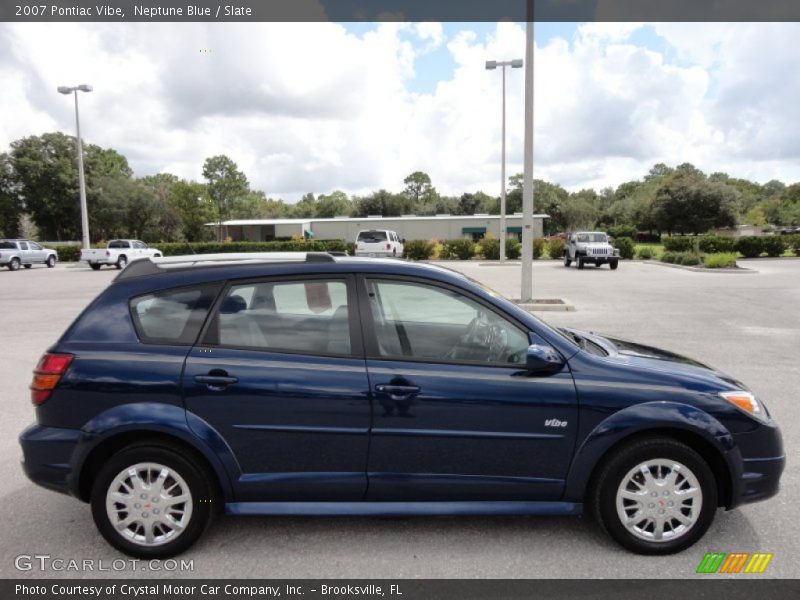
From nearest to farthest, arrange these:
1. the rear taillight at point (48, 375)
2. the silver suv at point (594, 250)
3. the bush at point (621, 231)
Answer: the rear taillight at point (48, 375)
the silver suv at point (594, 250)
the bush at point (621, 231)

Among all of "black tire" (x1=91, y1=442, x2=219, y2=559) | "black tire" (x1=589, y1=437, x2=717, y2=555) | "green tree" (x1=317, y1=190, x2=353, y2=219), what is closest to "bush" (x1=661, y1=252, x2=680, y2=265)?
"black tire" (x1=589, y1=437, x2=717, y2=555)

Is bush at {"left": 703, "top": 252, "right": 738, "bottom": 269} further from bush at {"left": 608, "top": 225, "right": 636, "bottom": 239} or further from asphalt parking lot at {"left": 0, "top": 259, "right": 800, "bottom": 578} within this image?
bush at {"left": 608, "top": 225, "right": 636, "bottom": 239}

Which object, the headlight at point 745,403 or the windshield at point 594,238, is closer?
the headlight at point 745,403

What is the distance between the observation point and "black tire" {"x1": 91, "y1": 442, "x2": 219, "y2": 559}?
9.95 ft

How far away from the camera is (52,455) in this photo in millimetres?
3078

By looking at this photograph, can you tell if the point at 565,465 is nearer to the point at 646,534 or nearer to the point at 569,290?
the point at 646,534

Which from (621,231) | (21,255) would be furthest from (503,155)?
(621,231)

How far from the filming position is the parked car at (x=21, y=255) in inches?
1220

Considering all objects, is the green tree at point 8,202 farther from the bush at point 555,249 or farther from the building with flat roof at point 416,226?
the bush at point 555,249

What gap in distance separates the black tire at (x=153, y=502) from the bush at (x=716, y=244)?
39697 millimetres

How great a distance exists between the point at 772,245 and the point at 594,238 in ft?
51.4

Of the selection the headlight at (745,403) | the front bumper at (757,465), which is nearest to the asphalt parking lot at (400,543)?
the front bumper at (757,465)

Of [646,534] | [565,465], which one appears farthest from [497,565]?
[646,534]

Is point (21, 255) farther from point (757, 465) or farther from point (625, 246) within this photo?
point (757, 465)
